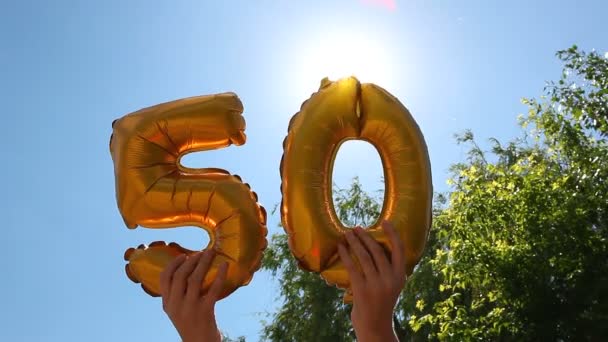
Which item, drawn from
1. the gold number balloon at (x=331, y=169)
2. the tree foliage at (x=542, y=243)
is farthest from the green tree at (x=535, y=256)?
the gold number balloon at (x=331, y=169)

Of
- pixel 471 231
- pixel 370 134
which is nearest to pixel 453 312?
pixel 471 231

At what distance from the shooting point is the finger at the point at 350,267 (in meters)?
3.04

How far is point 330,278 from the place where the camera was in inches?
126

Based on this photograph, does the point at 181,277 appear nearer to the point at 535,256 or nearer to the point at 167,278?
the point at 167,278

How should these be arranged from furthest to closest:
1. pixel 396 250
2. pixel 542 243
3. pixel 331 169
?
1. pixel 542 243
2. pixel 331 169
3. pixel 396 250

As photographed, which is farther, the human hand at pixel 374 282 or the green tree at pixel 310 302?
the green tree at pixel 310 302

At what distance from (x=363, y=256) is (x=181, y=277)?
2.72ft

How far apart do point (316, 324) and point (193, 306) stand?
10.9 metres

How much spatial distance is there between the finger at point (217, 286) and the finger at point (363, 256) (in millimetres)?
589

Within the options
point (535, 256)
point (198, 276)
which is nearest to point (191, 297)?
point (198, 276)

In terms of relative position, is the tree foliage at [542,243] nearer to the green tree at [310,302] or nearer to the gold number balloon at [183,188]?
the green tree at [310,302]

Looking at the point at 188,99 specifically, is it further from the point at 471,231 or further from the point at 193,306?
the point at 471,231

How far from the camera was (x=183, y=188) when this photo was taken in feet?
11.1

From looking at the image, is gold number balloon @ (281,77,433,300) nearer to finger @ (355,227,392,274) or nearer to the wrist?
finger @ (355,227,392,274)
